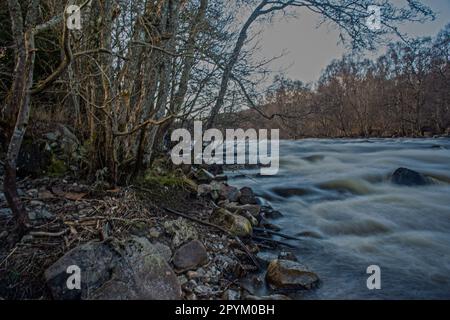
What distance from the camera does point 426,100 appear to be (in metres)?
22.5

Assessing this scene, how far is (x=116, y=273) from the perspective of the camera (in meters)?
1.77

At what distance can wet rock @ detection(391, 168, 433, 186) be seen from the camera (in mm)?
5297

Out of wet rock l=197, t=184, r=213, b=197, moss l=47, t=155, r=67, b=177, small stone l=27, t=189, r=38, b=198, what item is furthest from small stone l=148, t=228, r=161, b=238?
moss l=47, t=155, r=67, b=177

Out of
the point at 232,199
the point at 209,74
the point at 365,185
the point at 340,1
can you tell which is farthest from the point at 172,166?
the point at 340,1

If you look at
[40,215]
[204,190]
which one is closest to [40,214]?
[40,215]

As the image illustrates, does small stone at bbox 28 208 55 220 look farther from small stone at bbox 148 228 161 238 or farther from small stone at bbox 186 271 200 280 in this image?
small stone at bbox 186 271 200 280

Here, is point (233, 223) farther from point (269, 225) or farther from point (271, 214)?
point (271, 214)

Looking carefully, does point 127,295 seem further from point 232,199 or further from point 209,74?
point 209,74

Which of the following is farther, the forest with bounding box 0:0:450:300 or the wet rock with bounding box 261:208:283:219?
the wet rock with bounding box 261:208:283:219

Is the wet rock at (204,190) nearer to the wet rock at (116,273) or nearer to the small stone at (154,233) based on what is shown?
the small stone at (154,233)

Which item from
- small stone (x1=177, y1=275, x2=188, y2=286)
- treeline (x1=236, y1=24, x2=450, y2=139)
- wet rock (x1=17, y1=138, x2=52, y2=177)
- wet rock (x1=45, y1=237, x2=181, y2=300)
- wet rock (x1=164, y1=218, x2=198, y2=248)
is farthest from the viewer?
treeline (x1=236, y1=24, x2=450, y2=139)

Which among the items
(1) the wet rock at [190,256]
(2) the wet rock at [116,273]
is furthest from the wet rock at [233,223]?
(2) the wet rock at [116,273]

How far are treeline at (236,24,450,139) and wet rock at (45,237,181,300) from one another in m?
15.7
